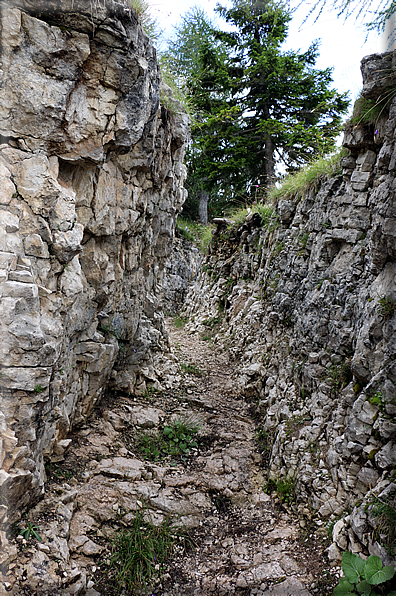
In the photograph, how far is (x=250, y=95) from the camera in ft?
37.9

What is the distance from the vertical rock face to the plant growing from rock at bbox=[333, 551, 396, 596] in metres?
2.99

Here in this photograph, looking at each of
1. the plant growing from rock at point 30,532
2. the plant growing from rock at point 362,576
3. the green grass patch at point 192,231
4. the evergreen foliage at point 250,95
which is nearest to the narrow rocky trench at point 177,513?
the plant growing from rock at point 30,532

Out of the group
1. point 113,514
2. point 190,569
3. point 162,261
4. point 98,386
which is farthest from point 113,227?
point 190,569

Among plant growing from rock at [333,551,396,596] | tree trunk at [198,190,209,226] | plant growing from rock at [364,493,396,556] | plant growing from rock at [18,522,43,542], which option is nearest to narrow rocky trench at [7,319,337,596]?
plant growing from rock at [18,522,43,542]

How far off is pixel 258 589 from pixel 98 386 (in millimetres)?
3440

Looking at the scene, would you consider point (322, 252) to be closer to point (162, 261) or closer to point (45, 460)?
point (162, 261)

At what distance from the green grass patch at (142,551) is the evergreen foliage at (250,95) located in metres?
9.32

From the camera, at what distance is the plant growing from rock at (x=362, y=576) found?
9.16 ft

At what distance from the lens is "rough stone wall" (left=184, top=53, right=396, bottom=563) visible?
11.8 ft

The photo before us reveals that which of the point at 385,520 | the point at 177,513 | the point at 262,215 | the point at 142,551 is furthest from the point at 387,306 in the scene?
the point at 262,215

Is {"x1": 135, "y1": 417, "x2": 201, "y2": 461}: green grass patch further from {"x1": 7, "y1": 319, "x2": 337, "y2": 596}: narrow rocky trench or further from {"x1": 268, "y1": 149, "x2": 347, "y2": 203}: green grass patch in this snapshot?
{"x1": 268, "y1": 149, "x2": 347, "y2": 203}: green grass patch

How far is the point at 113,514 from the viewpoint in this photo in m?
4.21

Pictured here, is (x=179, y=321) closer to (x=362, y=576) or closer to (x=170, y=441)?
(x=170, y=441)

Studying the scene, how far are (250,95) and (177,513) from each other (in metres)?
11.9
